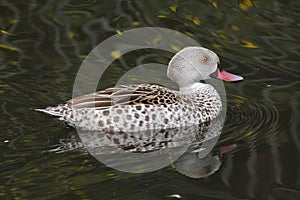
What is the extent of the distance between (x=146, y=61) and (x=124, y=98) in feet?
6.64

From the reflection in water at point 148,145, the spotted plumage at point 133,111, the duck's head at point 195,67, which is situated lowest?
the reflection in water at point 148,145

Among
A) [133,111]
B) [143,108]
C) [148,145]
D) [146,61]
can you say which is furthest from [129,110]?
[146,61]

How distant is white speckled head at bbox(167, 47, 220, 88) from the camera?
966 cm

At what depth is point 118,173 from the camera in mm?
7688

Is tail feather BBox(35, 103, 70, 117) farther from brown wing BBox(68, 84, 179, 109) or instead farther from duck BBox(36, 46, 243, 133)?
brown wing BBox(68, 84, 179, 109)

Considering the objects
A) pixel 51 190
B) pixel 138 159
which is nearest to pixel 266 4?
pixel 138 159

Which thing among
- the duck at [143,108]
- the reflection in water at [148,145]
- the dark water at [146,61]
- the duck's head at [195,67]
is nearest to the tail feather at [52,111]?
the duck at [143,108]

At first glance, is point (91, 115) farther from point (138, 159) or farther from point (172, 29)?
point (172, 29)

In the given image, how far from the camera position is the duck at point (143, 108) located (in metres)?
8.97

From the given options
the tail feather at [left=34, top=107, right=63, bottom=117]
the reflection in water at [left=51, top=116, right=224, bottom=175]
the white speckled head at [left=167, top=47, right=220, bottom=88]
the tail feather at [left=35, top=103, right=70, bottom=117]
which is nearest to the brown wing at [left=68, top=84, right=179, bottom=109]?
the tail feather at [left=35, top=103, right=70, bottom=117]

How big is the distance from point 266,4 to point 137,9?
2.22 metres

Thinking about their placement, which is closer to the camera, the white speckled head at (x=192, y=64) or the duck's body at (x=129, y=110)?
the duck's body at (x=129, y=110)

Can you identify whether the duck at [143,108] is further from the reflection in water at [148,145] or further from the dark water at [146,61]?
the dark water at [146,61]

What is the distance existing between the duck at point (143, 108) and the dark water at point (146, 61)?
9.1 inches
